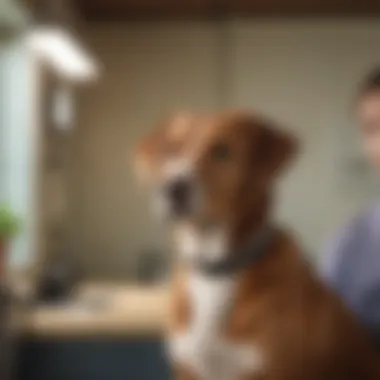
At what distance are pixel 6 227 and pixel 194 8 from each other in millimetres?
376

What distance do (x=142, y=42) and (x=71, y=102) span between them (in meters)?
0.12

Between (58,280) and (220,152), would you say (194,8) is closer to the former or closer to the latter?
(220,152)

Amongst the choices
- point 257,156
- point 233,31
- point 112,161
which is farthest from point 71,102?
point 257,156

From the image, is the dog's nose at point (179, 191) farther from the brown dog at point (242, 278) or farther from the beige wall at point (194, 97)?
the beige wall at point (194, 97)

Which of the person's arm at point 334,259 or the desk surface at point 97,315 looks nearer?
the person's arm at point 334,259

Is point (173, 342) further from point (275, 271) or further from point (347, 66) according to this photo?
point (347, 66)

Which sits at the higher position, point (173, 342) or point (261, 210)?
point (261, 210)

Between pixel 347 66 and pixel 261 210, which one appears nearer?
pixel 261 210

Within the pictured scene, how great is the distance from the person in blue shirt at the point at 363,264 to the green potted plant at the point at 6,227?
17.7 inches

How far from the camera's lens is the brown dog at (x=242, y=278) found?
77 cm

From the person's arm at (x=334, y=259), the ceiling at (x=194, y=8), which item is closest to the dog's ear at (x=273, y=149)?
the person's arm at (x=334, y=259)

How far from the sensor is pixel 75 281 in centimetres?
108

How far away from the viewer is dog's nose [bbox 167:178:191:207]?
78 centimetres

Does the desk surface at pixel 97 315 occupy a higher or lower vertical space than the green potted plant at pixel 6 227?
lower
